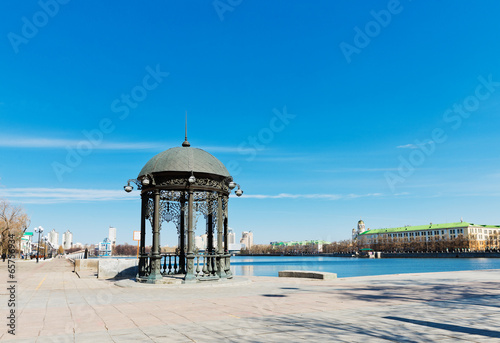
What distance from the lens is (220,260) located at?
21281 mm

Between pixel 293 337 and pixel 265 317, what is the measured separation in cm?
241

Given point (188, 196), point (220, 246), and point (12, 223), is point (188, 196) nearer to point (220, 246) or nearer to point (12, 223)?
point (220, 246)

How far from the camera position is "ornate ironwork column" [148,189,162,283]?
65.5ft

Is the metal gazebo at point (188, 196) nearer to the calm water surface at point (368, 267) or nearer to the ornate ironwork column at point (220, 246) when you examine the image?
the ornate ironwork column at point (220, 246)

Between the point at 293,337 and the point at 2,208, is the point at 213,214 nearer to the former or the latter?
the point at 293,337

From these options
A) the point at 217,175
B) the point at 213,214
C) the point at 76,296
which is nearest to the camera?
the point at 76,296

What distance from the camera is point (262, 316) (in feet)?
34.9

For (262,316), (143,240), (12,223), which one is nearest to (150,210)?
(143,240)

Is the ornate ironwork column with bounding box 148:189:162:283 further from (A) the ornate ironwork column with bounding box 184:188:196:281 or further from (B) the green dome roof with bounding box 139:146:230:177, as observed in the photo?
(A) the ornate ironwork column with bounding box 184:188:196:281

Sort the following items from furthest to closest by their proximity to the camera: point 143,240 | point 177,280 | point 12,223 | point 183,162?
point 12,223 → point 143,240 → point 183,162 → point 177,280

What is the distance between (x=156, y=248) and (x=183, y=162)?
4.57 metres

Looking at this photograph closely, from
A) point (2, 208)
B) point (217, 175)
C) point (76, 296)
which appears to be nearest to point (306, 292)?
point (217, 175)

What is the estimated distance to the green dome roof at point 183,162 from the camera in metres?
20.3

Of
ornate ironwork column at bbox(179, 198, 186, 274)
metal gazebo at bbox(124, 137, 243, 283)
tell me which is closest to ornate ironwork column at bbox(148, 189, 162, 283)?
metal gazebo at bbox(124, 137, 243, 283)
